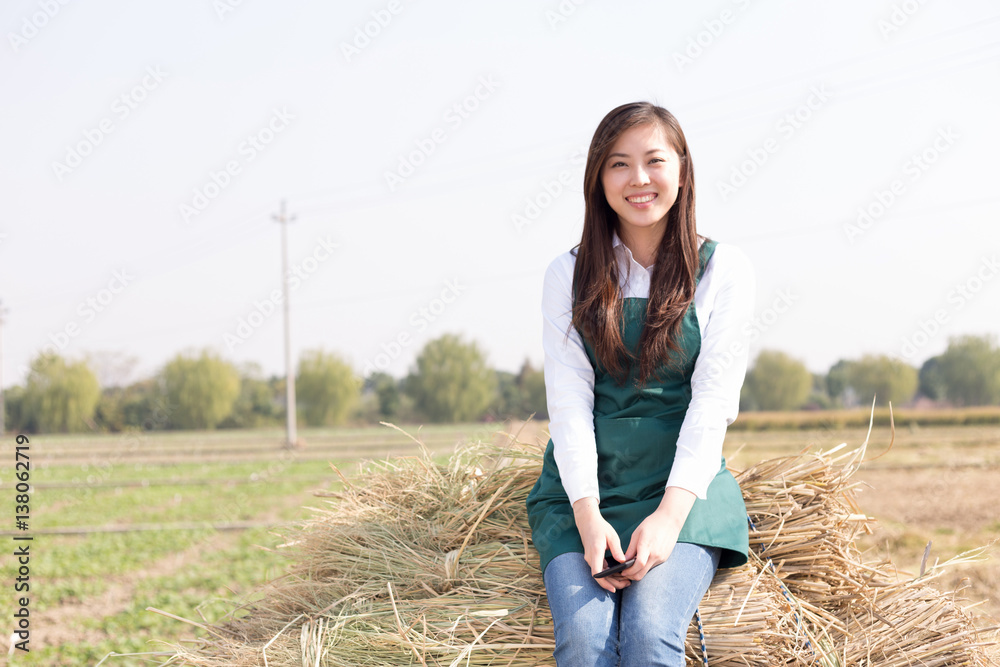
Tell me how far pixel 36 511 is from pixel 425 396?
2758 cm

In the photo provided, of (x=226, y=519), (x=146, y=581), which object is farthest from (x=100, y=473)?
(x=146, y=581)

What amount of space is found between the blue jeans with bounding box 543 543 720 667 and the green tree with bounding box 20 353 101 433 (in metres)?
34.9

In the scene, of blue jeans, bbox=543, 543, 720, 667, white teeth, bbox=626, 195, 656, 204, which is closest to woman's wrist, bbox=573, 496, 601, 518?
blue jeans, bbox=543, 543, 720, 667

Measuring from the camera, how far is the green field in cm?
481

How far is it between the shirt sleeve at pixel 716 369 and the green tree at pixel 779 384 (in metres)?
33.9

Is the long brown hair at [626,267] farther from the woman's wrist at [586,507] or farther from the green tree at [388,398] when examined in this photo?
the green tree at [388,398]

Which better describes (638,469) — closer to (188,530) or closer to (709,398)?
(709,398)

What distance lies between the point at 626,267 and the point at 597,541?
0.87 metres

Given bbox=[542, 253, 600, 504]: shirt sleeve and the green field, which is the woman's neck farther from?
the green field

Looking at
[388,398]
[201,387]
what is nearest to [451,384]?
[388,398]

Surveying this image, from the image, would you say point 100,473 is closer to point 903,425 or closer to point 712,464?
point 712,464

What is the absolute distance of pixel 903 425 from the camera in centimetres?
2817

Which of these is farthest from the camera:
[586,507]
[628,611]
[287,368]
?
[287,368]

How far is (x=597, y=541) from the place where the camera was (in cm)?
174
